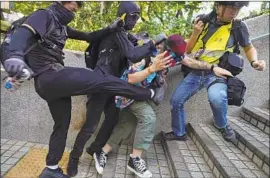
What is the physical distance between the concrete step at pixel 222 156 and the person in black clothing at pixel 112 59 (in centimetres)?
120

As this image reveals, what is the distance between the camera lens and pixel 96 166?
339 cm

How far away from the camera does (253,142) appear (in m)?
3.33

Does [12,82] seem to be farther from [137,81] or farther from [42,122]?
[42,122]

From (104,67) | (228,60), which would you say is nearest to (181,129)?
(228,60)

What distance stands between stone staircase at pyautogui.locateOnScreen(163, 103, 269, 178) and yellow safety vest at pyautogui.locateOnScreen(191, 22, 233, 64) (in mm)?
1024

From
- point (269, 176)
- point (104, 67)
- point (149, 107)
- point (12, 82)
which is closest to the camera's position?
point (12, 82)

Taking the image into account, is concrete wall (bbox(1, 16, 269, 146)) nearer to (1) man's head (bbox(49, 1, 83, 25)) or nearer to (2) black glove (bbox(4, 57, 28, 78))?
(1) man's head (bbox(49, 1, 83, 25))

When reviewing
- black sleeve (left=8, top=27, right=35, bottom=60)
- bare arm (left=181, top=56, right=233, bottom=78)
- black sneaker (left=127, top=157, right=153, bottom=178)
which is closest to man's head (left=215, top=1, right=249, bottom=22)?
bare arm (left=181, top=56, right=233, bottom=78)

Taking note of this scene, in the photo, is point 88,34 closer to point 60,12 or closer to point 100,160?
point 60,12

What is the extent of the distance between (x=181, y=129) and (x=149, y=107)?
0.83m

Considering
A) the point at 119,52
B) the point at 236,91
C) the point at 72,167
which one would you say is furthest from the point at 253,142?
the point at 72,167

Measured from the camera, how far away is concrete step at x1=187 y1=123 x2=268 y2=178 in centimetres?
294

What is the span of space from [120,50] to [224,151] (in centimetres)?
168

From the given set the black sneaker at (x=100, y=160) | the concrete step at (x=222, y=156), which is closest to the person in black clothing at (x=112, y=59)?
the black sneaker at (x=100, y=160)
